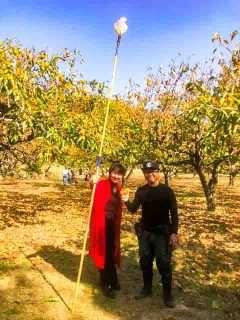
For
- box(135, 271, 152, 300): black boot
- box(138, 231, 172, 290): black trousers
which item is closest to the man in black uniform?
box(138, 231, 172, 290): black trousers

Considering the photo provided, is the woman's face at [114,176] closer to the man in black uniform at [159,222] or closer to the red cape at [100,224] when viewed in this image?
the red cape at [100,224]

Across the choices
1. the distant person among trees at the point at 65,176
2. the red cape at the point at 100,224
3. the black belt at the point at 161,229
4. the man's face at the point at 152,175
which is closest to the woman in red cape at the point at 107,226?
the red cape at the point at 100,224

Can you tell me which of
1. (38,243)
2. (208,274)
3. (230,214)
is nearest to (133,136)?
(230,214)

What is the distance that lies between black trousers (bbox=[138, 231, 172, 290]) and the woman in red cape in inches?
23.6

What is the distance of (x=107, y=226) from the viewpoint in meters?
7.21

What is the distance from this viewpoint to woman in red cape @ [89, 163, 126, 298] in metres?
7.16

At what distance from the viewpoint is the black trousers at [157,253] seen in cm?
673

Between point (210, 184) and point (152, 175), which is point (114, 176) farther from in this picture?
point (210, 184)

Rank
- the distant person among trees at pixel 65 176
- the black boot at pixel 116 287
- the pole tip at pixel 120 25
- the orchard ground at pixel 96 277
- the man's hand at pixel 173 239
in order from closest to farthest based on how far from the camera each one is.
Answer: the pole tip at pixel 120 25 < the orchard ground at pixel 96 277 < the man's hand at pixel 173 239 < the black boot at pixel 116 287 < the distant person among trees at pixel 65 176

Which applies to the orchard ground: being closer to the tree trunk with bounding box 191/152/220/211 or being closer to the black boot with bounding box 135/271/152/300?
the black boot with bounding box 135/271/152/300

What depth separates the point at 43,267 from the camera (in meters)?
8.77

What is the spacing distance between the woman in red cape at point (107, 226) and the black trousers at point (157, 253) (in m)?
0.60

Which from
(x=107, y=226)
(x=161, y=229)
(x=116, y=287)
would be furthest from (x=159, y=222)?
(x=116, y=287)

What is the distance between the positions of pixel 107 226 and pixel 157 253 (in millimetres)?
1126
